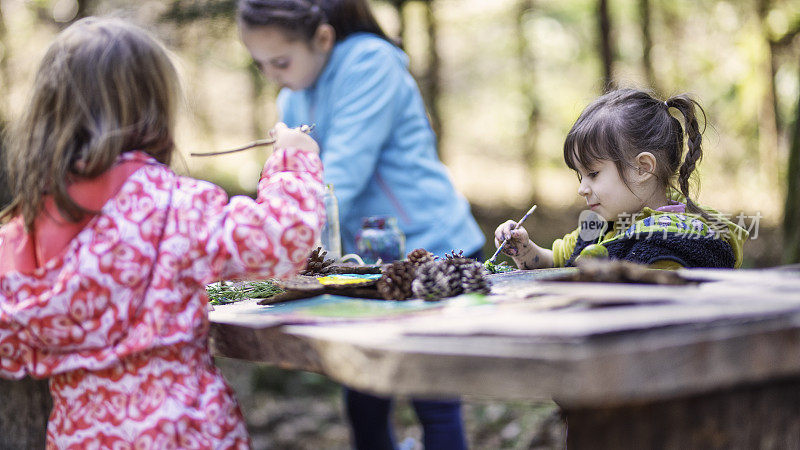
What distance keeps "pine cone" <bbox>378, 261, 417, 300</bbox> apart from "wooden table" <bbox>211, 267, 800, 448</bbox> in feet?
0.78

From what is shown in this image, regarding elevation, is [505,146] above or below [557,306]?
below

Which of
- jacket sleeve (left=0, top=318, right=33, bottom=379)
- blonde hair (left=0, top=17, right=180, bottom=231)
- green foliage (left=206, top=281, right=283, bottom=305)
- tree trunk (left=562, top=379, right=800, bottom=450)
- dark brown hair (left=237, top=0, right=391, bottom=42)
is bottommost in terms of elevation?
tree trunk (left=562, top=379, right=800, bottom=450)

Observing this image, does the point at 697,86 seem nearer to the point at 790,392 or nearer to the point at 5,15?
the point at 5,15

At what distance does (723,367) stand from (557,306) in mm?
295

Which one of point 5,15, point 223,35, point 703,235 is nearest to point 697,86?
point 223,35

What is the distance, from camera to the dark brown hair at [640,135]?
2234 mm

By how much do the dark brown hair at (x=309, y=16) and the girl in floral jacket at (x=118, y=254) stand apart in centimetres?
133

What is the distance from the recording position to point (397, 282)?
1.73m

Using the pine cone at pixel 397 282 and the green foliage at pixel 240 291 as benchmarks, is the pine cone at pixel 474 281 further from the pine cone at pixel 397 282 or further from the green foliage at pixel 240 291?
the green foliage at pixel 240 291

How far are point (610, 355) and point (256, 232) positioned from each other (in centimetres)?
77

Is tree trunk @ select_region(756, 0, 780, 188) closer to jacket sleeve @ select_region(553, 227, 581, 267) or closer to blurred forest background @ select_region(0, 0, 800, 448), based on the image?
blurred forest background @ select_region(0, 0, 800, 448)

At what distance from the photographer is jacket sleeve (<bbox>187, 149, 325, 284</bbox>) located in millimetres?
1515

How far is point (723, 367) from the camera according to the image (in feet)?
3.61

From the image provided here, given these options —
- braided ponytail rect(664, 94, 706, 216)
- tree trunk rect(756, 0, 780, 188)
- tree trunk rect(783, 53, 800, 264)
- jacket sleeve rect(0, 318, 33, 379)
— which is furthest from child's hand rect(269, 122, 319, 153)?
tree trunk rect(756, 0, 780, 188)
